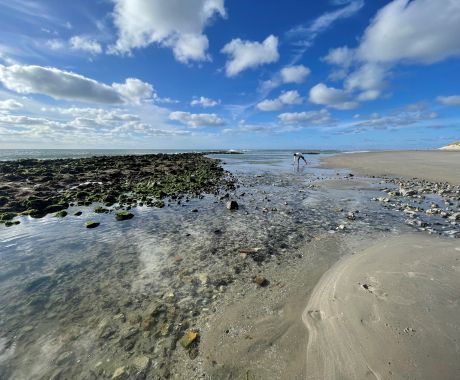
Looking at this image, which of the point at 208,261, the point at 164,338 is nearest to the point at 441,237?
the point at 208,261

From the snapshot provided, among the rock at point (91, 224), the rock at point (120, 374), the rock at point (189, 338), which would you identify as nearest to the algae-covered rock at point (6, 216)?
the rock at point (91, 224)

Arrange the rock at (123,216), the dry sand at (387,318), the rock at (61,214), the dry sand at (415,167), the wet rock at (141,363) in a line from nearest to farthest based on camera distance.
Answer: the dry sand at (387,318) < the wet rock at (141,363) < the rock at (123,216) < the rock at (61,214) < the dry sand at (415,167)

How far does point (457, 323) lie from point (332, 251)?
3.46 meters

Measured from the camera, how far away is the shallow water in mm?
4078

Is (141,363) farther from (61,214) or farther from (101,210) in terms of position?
(61,214)

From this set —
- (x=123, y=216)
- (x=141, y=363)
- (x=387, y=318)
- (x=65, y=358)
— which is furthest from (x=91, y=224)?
(x=387, y=318)

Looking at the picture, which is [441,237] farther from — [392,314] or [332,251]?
[392,314]

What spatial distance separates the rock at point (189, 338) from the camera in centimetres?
417

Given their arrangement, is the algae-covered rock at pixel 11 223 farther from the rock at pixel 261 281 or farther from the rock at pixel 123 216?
the rock at pixel 261 281

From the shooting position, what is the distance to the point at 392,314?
4.47m

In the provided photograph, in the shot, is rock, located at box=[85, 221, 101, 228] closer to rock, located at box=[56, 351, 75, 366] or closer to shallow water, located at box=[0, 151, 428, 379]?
shallow water, located at box=[0, 151, 428, 379]

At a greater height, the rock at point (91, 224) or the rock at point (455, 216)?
the rock at point (455, 216)

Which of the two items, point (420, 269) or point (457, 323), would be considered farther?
point (420, 269)

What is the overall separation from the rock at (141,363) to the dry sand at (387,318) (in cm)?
247
